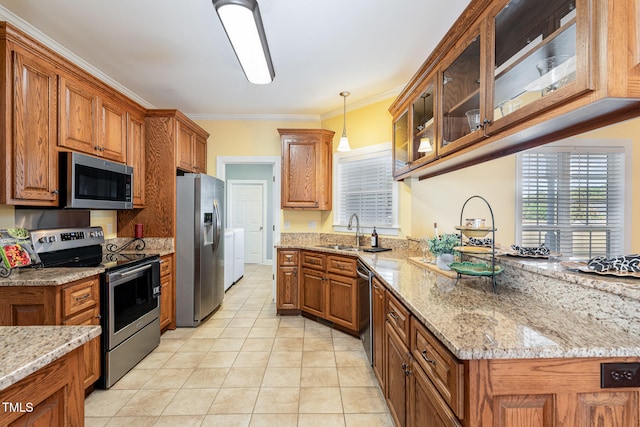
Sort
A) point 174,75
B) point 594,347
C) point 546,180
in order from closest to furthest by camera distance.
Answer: point 594,347
point 546,180
point 174,75

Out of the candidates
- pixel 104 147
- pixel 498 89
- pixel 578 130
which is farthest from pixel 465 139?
pixel 104 147

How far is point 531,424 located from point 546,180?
2.34 meters

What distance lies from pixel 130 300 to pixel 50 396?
1793mm

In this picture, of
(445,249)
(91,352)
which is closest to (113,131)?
(91,352)

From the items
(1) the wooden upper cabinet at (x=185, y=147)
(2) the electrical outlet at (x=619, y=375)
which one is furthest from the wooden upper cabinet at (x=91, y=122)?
(2) the electrical outlet at (x=619, y=375)

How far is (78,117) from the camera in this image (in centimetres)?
238

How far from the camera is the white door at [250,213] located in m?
7.03

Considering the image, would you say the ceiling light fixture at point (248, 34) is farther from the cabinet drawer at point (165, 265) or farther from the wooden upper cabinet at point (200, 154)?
the cabinet drawer at point (165, 265)

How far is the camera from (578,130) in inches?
48.1

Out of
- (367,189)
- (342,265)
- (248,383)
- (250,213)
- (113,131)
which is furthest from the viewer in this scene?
(250,213)

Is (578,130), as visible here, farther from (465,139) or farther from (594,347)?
(594,347)

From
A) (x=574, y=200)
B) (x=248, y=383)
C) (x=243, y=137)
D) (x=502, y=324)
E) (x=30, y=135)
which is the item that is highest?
(x=243, y=137)

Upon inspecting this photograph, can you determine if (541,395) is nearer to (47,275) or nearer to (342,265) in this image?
(342,265)

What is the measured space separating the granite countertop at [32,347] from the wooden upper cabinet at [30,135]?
57.4 inches
